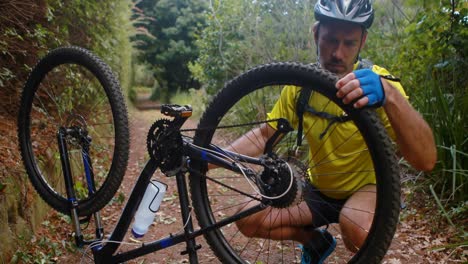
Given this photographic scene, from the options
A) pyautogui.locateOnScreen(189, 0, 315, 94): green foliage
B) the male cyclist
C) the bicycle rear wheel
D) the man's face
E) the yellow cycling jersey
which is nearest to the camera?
the bicycle rear wheel

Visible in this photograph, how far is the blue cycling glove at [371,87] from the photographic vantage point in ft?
4.63

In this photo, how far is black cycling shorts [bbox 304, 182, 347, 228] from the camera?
7.19 feet

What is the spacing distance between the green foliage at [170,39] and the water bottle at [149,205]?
612 inches

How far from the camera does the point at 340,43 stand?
A: 2102 millimetres

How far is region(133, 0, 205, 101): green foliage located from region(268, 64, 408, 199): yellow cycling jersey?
15303mm

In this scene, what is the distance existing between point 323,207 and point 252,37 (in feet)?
18.8

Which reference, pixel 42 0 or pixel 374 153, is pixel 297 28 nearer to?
pixel 42 0

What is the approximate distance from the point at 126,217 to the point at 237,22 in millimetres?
7625

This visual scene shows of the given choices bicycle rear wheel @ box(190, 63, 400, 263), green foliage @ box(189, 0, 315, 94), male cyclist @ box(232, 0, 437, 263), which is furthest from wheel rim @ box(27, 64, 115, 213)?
green foliage @ box(189, 0, 315, 94)

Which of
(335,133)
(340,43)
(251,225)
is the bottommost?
(251,225)

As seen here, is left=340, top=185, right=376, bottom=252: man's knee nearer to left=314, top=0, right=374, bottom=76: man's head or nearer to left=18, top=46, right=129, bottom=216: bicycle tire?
left=314, top=0, right=374, bottom=76: man's head

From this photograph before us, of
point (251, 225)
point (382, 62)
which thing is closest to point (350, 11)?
point (251, 225)

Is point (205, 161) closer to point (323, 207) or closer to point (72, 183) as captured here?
point (323, 207)

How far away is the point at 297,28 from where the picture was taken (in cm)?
666
